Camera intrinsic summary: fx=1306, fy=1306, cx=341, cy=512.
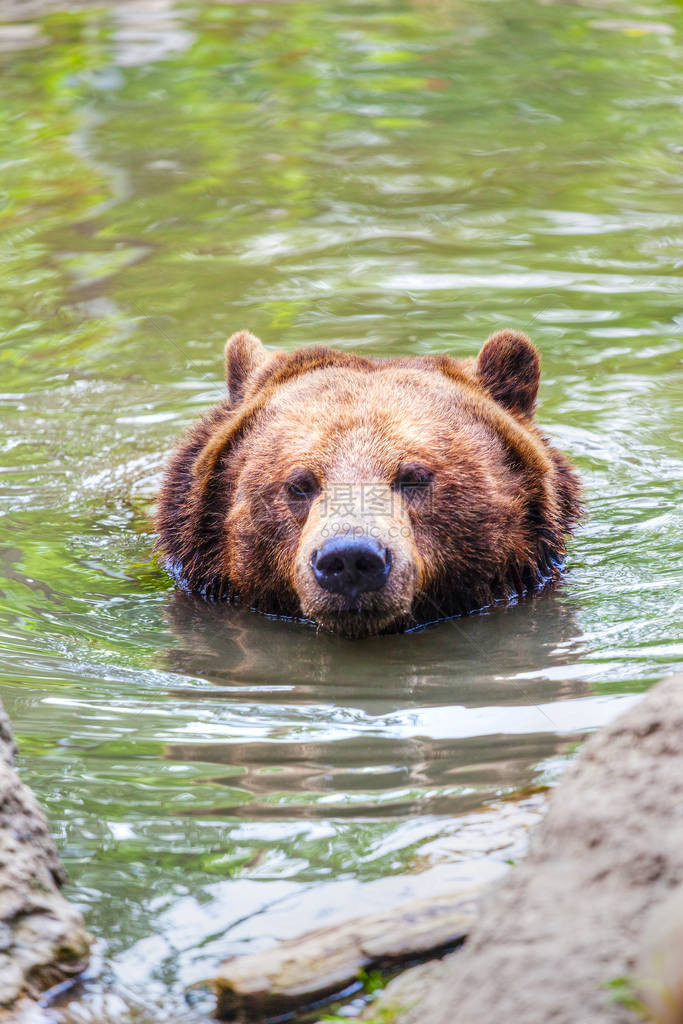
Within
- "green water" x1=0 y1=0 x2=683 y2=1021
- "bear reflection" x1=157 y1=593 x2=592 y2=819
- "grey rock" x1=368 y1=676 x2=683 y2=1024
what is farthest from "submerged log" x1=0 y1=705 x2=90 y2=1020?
"grey rock" x1=368 y1=676 x2=683 y2=1024

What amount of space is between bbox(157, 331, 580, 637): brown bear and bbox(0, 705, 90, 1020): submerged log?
202 cm

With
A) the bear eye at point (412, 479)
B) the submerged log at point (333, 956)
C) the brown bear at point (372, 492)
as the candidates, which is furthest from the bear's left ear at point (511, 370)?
the submerged log at point (333, 956)

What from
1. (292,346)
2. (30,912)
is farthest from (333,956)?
(292,346)

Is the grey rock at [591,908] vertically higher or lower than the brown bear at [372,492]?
higher

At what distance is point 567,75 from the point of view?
15.5 metres

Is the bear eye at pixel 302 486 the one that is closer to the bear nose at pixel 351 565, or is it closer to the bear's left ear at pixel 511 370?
the bear nose at pixel 351 565

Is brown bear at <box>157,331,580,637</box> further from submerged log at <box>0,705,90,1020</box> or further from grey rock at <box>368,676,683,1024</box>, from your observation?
grey rock at <box>368,676,683,1024</box>

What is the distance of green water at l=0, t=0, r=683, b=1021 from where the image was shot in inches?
151

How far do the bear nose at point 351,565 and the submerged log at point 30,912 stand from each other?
6.41ft

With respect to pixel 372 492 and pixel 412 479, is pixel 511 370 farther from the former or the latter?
pixel 372 492

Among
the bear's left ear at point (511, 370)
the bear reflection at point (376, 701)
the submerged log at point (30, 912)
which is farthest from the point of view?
the bear's left ear at point (511, 370)

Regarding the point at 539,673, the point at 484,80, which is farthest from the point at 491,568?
the point at 484,80

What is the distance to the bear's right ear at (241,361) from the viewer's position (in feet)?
23.1

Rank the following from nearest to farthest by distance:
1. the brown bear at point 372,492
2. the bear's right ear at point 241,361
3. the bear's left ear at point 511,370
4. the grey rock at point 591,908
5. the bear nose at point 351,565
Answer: the grey rock at point 591,908 → the bear nose at point 351,565 → the brown bear at point 372,492 → the bear's left ear at point 511,370 → the bear's right ear at point 241,361
